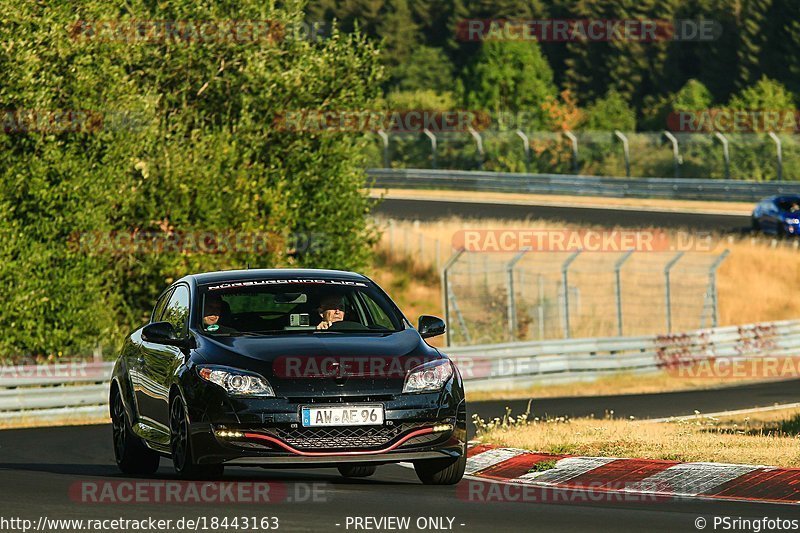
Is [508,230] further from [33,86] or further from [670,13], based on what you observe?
[670,13]

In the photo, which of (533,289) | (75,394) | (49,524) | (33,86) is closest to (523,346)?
(75,394)

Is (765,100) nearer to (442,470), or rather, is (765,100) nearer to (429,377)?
(442,470)

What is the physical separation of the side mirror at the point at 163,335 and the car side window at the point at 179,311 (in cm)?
13

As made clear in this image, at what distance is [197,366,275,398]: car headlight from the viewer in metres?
10.9

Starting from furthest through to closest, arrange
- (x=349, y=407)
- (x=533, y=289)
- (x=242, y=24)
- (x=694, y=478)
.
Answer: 1. (x=533, y=289)
2. (x=242, y=24)
3. (x=694, y=478)
4. (x=349, y=407)

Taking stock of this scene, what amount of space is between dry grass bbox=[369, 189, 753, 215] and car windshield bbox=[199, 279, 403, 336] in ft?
128

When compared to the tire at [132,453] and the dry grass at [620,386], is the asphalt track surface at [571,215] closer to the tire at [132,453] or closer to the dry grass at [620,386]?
the dry grass at [620,386]

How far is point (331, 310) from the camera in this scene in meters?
12.1

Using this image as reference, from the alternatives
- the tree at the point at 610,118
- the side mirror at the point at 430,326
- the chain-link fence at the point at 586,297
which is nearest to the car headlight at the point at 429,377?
the side mirror at the point at 430,326

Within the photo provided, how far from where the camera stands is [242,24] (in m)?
36.2

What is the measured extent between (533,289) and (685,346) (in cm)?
1240

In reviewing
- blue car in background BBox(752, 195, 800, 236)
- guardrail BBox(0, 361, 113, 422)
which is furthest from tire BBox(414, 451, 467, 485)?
blue car in background BBox(752, 195, 800, 236)

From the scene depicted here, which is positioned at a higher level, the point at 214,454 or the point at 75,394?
the point at 214,454

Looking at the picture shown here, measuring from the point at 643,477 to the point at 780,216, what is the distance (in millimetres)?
35562
